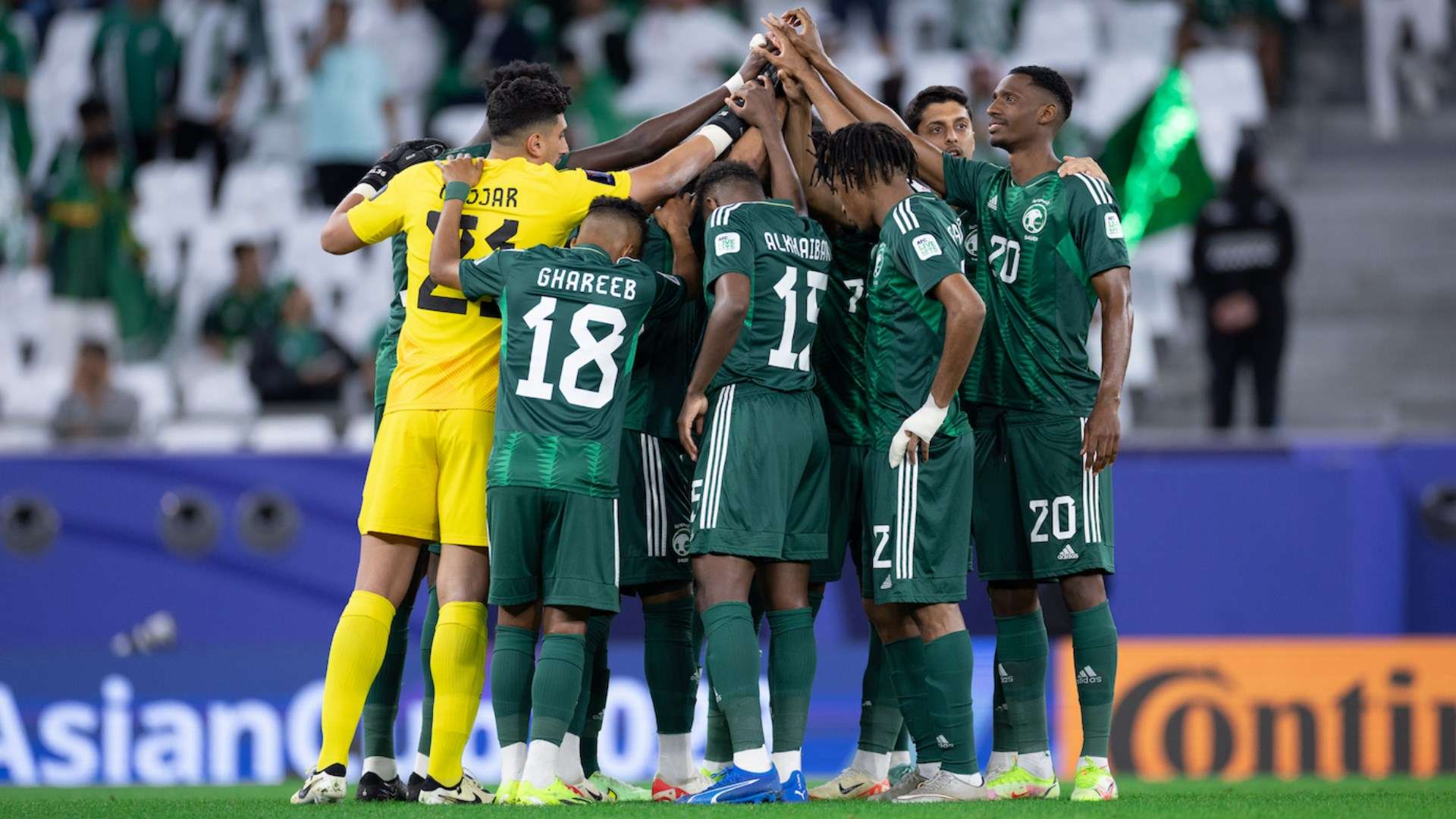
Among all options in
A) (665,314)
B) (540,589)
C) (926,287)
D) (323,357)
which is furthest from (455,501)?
(323,357)

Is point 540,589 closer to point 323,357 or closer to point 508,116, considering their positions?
point 508,116

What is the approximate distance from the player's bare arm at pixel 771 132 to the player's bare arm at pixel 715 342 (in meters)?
0.69

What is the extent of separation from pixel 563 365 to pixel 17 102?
1167cm

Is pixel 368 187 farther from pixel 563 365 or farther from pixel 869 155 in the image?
pixel 869 155

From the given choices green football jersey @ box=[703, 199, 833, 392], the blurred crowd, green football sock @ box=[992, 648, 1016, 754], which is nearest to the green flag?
the blurred crowd

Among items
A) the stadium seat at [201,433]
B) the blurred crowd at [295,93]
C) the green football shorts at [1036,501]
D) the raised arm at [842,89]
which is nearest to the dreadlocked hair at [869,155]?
the raised arm at [842,89]

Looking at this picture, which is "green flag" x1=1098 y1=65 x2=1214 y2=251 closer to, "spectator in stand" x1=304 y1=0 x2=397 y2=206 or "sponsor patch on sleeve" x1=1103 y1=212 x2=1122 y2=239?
"spectator in stand" x1=304 y1=0 x2=397 y2=206

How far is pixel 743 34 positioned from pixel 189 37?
16.3 feet

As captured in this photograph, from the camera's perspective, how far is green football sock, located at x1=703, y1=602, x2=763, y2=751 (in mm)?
6359

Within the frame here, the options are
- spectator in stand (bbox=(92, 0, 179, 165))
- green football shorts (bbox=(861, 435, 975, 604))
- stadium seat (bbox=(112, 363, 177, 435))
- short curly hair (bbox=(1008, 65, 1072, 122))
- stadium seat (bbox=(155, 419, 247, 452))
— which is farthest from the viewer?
spectator in stand (bbox=(92, 0, 179, 165))

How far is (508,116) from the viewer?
22.4 feet

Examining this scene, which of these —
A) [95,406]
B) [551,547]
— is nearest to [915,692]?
[551,547]

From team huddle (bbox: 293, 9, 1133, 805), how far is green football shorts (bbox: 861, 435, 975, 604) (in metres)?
0.01

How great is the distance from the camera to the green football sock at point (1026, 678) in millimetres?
6840
